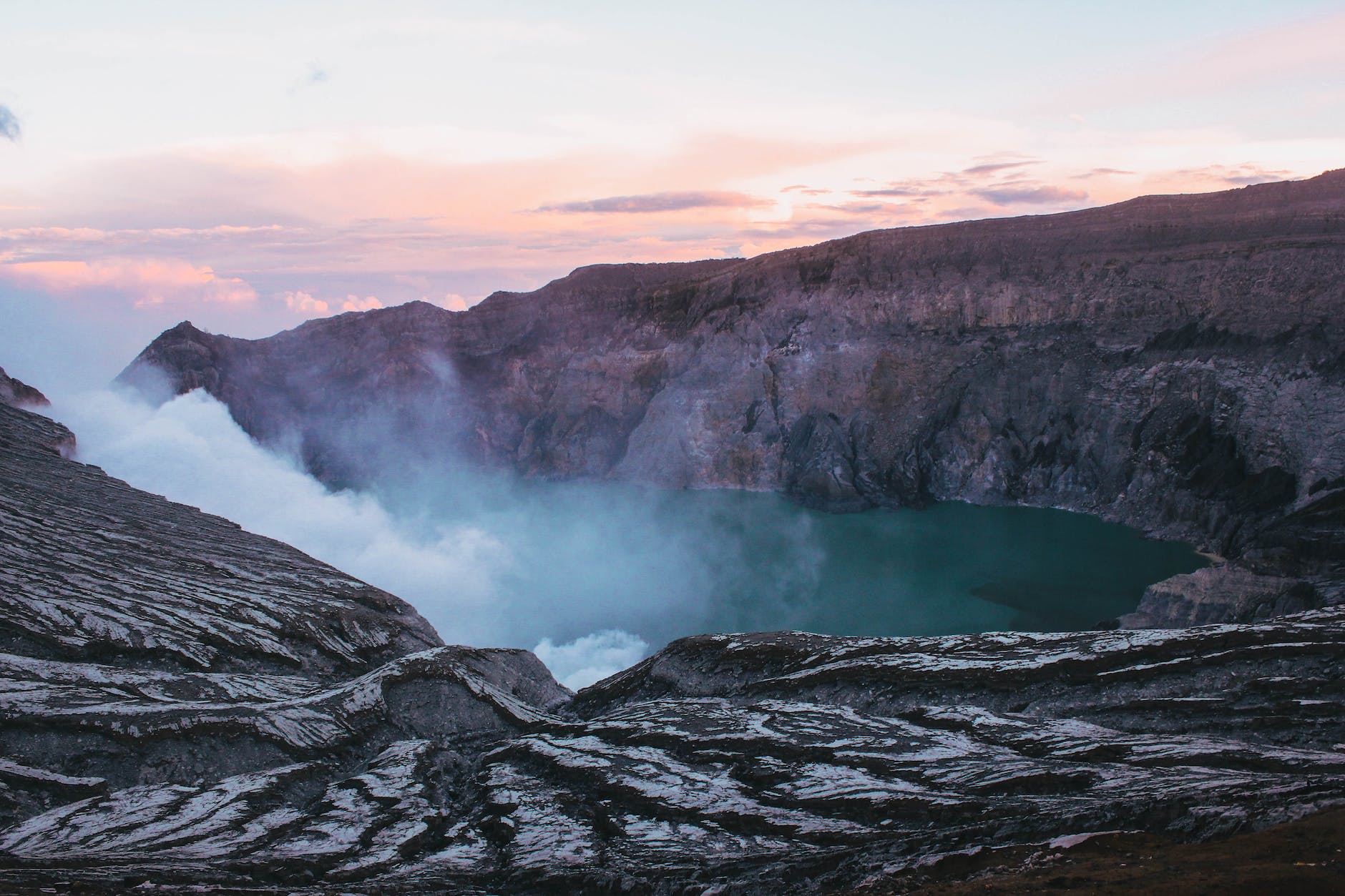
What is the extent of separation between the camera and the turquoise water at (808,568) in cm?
5353

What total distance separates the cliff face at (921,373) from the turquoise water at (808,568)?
471 cm

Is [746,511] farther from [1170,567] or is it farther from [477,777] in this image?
[477,777]

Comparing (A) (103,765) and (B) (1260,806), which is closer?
(B) (1260,806)

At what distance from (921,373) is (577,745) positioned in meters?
60.8

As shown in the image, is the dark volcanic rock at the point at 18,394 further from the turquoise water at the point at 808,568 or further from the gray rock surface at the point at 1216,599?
the gray rock surface at the point at 1216,599

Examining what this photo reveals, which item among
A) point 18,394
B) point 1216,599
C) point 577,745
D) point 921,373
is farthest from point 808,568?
point 18,394

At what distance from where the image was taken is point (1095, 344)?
7412cm

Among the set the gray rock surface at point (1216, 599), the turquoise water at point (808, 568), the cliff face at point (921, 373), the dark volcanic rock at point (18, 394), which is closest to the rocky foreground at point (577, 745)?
the gray rock surface at point (1216, 599)

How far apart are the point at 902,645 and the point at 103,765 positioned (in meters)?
25.7

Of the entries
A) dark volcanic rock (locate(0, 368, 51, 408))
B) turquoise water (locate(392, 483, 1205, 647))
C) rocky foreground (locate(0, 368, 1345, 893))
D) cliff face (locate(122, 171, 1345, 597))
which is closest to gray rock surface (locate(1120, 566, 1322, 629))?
cliff face (locate(122, 171, 1345, 597))

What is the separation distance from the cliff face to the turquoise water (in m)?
4.71

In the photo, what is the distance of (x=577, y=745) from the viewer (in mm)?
28484

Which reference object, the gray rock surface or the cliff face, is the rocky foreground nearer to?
the gray rock surface

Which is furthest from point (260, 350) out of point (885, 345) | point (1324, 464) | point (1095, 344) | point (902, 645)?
point (1324, 464)
